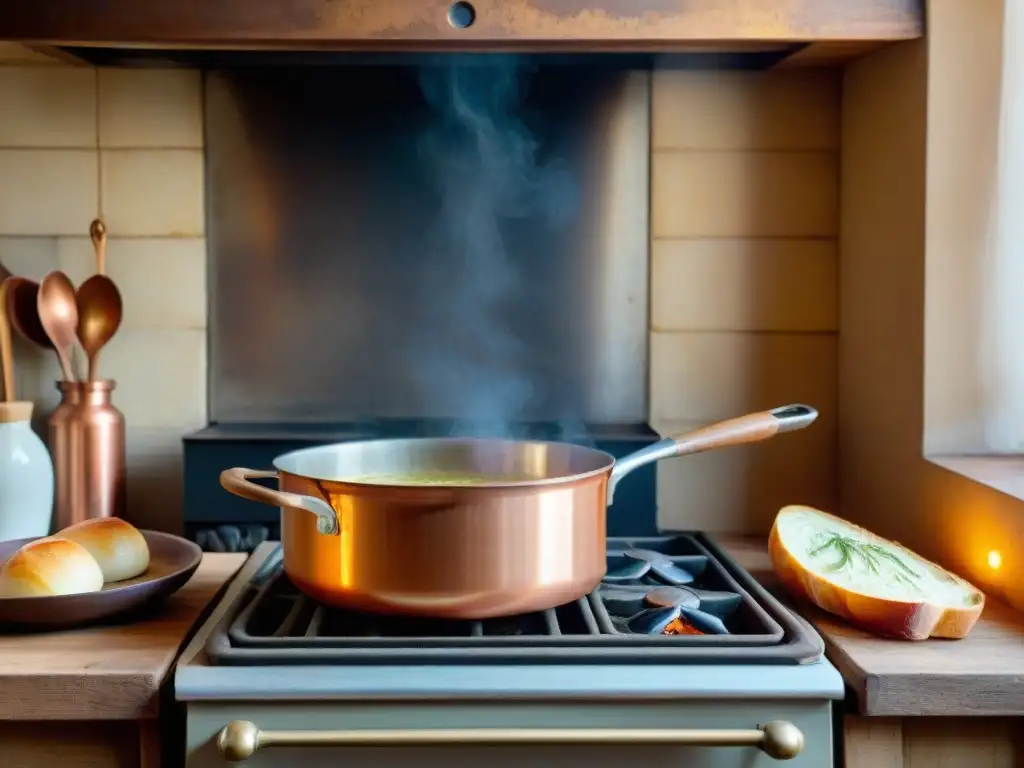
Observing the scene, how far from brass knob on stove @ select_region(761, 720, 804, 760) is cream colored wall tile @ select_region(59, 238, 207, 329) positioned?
91 centimetres

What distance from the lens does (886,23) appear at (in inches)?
42.2

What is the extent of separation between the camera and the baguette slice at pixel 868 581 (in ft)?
2.76

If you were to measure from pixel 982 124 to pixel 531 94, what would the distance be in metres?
0.54

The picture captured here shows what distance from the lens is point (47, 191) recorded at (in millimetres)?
1308

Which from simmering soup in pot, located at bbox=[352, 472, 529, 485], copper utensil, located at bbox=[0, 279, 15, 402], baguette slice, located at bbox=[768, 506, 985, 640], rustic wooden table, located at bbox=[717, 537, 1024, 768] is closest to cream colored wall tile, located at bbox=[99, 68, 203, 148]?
copper utensil, located at bbox=[0, 279, 15, 402]

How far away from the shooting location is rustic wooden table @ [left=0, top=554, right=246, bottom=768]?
77 cm

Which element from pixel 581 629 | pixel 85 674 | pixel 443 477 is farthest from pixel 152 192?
pixel 581 629

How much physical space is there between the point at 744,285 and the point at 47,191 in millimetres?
930

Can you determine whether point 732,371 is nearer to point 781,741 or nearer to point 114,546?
point 781,741

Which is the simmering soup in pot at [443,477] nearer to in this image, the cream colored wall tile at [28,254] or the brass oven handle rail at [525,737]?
the brass oven handle rail at [525,737]

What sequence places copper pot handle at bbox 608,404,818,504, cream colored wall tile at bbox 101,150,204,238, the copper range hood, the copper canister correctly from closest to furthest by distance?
copper pot handle at bbox 608,404,818,504 → the copper range hood → the copper canister → cream colored wall tile at bbox 101,150,204,238

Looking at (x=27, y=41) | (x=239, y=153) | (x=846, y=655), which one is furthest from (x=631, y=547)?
(x=27, y=41)

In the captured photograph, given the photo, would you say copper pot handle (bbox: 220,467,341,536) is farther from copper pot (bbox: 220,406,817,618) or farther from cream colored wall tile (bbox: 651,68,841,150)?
cream colored wall tile (bbox: 651,68,841,150)

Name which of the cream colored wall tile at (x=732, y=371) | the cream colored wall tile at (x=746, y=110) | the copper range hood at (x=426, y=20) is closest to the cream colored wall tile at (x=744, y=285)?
the cream colored wall tile at (x=732, y=371)
